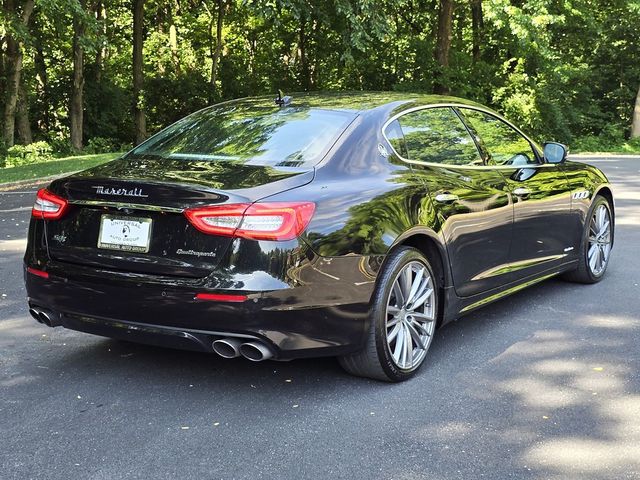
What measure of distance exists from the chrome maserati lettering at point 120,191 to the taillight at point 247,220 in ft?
0.97

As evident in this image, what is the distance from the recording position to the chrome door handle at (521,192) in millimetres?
5313

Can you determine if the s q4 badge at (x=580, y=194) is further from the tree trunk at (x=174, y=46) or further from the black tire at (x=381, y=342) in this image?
the tree trunk at (x=174, y=46)

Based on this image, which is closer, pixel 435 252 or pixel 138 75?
pixel 435 252

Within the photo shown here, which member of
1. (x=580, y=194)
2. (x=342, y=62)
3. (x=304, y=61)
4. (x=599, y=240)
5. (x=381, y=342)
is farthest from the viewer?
(x=304, y=61)

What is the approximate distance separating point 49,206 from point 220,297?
3.86ft

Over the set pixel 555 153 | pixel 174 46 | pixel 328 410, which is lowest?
pixel 328 410

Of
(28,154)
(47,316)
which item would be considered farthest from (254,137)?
(28,154)

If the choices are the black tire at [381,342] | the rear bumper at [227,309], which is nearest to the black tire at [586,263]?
the black tire at [381,342]

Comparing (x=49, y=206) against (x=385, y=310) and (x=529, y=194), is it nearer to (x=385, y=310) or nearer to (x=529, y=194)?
(x=385, y=310)

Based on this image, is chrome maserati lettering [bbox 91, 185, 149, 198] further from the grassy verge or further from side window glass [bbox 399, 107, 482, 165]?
the grassy verge

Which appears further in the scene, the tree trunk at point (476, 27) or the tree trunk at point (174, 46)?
the tree trunk at point (174, 46)

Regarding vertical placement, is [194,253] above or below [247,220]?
below

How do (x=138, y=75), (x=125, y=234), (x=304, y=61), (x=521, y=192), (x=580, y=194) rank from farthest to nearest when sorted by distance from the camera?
1. (x=304, y=61)
2. (x=138, y=75)
3. (x=580, y=194)
4. (x=521, y=192)
5. (x=125, y=234)

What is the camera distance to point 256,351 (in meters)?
3.72
